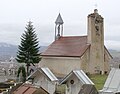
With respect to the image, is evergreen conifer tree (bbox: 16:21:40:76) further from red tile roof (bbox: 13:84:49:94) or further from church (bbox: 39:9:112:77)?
red tile roof (bbox: 13:84:49:94)

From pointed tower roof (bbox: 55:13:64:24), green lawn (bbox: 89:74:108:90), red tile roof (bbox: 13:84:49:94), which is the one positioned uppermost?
pointed tower roof (bbox: 55:13:64:24)

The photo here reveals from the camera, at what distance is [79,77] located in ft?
49.6

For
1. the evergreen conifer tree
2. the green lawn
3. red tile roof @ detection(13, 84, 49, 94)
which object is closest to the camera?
red tile roof @ detection(13, 84, 49, 94)

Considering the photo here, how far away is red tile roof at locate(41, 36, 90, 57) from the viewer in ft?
140

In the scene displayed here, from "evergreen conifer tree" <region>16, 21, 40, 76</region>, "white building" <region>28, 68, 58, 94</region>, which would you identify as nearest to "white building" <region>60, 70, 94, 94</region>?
"white building" <region>28, 68, 58, 94</region>

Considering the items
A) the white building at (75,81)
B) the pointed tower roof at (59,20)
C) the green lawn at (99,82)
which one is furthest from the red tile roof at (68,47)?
the white building at (75,81)

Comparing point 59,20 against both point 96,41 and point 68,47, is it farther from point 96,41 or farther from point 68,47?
point 96,41

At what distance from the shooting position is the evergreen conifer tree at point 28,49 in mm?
48688

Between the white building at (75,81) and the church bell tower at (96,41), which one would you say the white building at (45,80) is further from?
the church bell tower at (96,41)

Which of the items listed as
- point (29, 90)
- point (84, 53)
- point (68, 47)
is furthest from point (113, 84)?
point (68, 47)

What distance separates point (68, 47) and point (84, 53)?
3.65m

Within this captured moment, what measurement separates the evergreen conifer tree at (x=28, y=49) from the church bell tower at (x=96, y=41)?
9.60m

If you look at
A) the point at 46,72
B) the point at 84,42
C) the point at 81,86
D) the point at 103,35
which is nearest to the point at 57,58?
the point at 84,42

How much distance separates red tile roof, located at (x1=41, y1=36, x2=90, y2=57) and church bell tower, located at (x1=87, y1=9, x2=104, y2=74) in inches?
51.2
